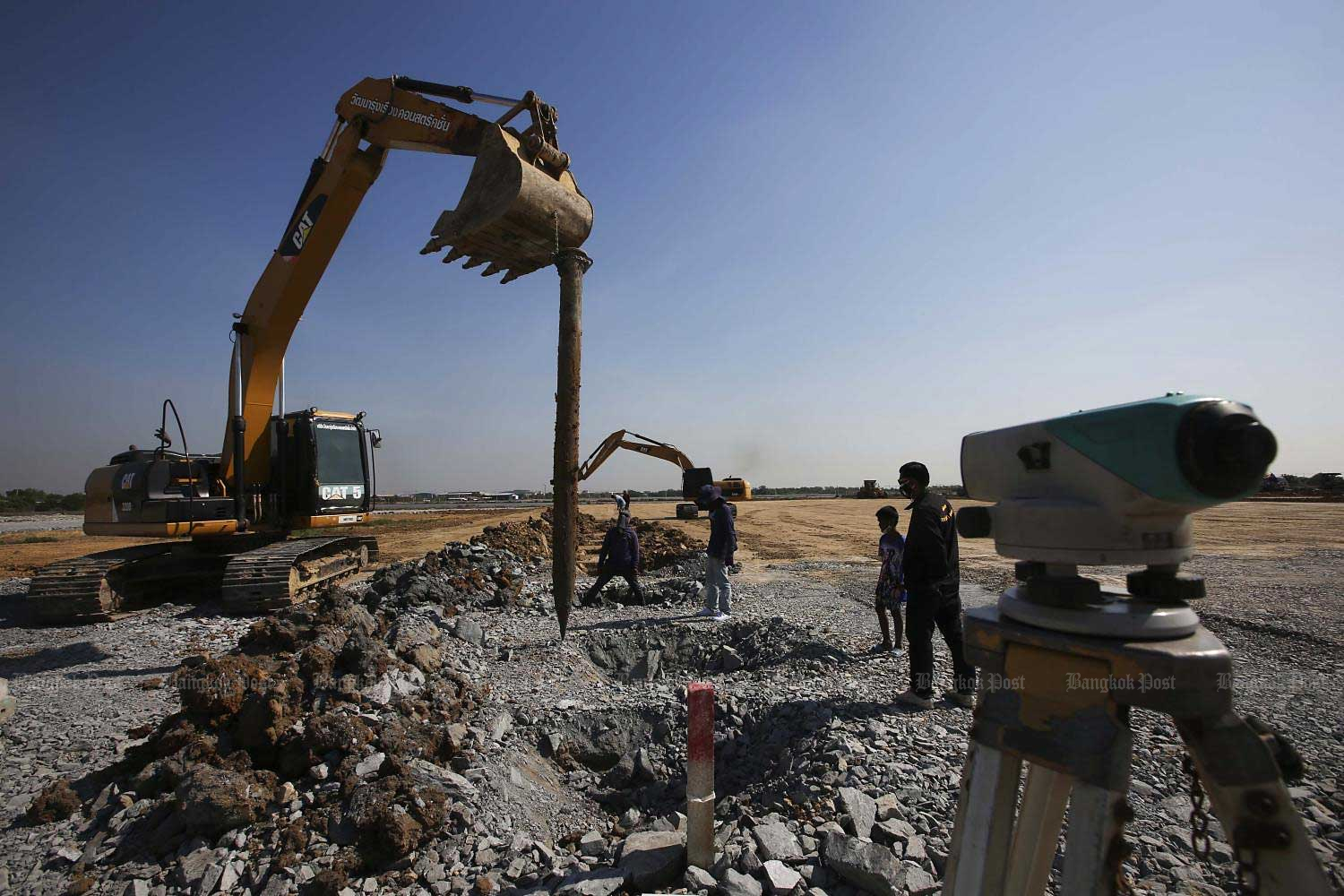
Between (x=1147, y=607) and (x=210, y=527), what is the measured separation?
11.0 m

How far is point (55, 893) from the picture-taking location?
10.4 ft

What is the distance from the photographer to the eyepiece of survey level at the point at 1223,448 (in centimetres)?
116

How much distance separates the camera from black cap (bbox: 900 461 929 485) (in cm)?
541

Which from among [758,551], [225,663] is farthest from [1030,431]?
[758,551]

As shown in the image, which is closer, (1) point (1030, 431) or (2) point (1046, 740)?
(2) point (1046, 740)

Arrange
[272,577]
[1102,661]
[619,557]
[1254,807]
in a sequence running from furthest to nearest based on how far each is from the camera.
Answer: [619,557], [272,577], [1102,661], [1254,807]

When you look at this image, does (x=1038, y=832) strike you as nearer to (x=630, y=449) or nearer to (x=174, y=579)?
(x=174, y=579)

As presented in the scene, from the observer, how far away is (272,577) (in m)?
8.45

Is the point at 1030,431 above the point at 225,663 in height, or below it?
above

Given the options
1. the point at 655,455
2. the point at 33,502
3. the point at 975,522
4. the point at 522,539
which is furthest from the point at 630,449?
the point at 33,502

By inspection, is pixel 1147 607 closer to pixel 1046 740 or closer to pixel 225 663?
pixel 1046 740

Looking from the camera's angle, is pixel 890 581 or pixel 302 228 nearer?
pixel 890 581

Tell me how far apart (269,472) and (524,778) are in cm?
788

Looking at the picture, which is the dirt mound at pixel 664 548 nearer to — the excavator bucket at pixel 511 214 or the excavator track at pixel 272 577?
the excavator track at pixel 272 577
